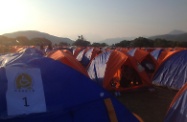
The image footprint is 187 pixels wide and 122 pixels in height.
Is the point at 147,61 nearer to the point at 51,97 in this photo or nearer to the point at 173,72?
the point at 173,72

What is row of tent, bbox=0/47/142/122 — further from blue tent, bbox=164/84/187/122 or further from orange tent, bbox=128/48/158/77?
orange tent, bbox=128/48/158/77

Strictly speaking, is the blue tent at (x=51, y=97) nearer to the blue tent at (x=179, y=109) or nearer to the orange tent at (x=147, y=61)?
the blue tent at (x=179, y=109)

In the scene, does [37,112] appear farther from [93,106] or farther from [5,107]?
[93,106]

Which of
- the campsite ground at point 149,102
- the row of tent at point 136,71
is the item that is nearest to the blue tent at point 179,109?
the campsite ground at point 149,102

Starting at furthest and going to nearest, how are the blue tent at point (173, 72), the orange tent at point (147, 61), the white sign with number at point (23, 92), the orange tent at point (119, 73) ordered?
the orange tent at point (147, 61)
the blue tent at point (173, 72)
the orange tent at point (119, 73)
the white sign with number at point (23, 92)

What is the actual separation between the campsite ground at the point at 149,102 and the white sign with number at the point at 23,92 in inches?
143

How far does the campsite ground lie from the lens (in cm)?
708

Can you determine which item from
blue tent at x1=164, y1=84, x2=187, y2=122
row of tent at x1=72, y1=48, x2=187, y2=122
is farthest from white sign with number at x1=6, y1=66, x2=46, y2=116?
row of tent at x1=72, y1=48, x2=187, y2=122

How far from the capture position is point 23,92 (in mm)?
3756

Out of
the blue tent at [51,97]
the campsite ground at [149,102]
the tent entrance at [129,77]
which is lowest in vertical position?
the campsite ground at [149,102]

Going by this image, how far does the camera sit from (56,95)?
12.8 feet

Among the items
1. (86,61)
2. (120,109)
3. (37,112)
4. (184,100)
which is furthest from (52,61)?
(86,61)

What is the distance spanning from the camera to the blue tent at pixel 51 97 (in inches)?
147

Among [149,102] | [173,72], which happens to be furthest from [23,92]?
[173,72]
